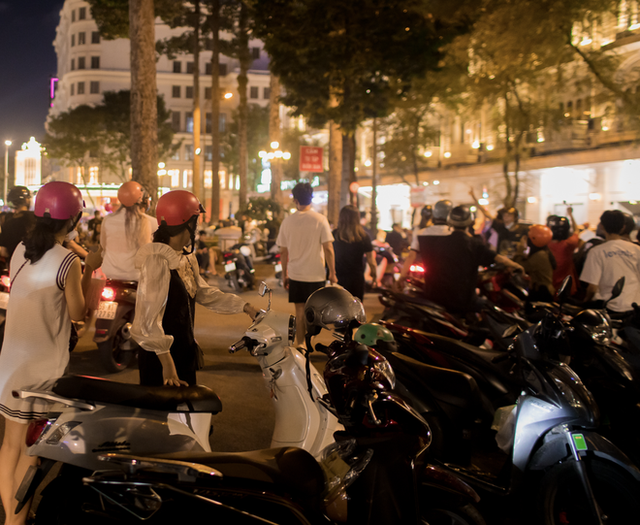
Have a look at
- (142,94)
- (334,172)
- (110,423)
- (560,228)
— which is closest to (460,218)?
(560,228)

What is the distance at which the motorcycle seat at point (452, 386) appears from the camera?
380cm

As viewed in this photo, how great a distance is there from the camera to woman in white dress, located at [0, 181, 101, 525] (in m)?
2.86

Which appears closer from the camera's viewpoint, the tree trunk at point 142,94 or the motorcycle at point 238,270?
the tree trunk at point 142,94

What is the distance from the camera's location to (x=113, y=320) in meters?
6.25

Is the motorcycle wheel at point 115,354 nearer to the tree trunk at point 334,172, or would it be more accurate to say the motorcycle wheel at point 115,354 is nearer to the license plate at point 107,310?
the license plate at point 107,310

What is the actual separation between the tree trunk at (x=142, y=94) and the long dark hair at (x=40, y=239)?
874 cm

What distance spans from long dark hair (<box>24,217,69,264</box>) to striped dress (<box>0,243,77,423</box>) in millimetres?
25

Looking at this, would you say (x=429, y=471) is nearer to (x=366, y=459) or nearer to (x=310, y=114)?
(x=366, y=459)

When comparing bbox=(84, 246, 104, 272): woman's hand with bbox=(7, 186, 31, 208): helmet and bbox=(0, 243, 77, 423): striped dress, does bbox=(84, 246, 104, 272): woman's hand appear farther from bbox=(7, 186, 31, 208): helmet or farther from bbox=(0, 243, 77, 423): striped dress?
bbox=(7, 186, 31, 208): helmet

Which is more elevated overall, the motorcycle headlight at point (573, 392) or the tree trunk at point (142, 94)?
the tree trunk at point (142, 94)

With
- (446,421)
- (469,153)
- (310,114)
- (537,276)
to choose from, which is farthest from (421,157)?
(446,421)

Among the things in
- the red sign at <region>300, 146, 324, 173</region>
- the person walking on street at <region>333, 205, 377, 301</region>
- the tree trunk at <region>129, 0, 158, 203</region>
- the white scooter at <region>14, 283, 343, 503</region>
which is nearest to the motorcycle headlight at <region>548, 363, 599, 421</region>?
the white scooter at <region>14, 283, 343, 503</region>

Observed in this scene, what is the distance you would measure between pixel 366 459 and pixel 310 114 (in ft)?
48.5

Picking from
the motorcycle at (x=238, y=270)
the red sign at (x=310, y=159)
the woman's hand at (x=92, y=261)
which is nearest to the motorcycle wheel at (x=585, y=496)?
the woman's hand at (x=92, y=261)
